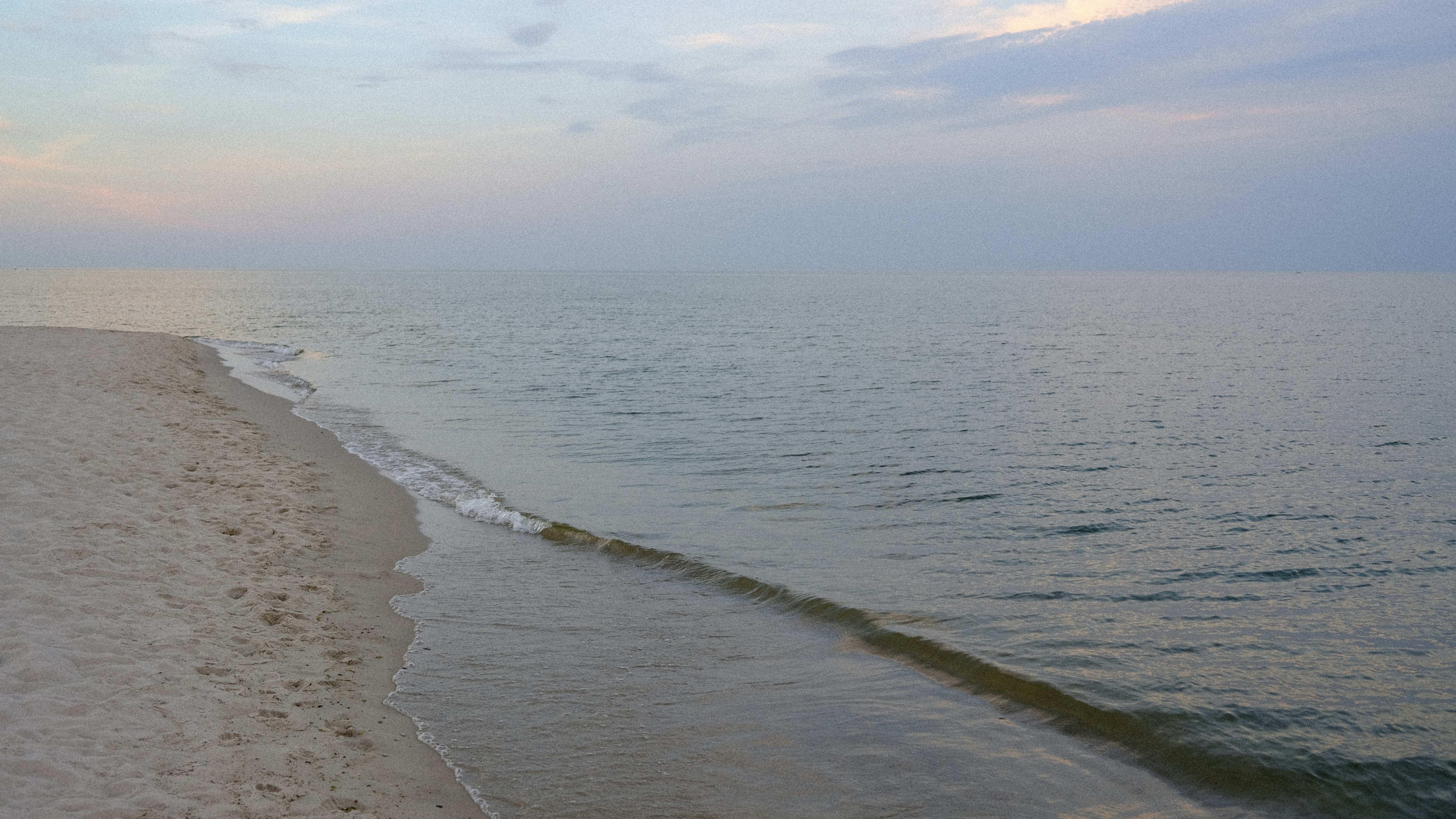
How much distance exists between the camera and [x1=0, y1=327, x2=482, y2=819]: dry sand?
5.58 metres

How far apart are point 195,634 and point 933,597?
8049 millimetres

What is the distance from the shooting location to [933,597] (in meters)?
10.7

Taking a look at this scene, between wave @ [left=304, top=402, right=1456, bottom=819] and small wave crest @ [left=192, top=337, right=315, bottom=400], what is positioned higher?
small wave crest @ [left=192, top=337, right=315, bottom=400]

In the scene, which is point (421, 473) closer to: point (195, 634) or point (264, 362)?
point (195, 634)

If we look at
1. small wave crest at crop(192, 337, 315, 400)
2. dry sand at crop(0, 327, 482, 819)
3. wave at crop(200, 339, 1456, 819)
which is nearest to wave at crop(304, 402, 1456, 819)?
wave at crop(200, 339, 1456, 819)

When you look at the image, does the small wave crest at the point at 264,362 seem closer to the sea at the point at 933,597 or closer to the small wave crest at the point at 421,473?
the sea at the point at 933,597

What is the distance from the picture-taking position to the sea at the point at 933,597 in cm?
673

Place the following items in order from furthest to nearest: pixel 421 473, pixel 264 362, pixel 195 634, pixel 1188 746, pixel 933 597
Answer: pixel 264 362, pixel 421 473, pixel 933 597, pixel 195 634, pixel 1188 746

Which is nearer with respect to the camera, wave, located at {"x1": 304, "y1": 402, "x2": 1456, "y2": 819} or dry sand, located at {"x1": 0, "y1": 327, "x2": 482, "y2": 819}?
dry sand, located at {"x1": 0, "y1": 327, "x2": 482, "y2": 819}

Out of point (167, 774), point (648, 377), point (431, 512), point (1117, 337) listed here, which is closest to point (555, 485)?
point (431, 512)

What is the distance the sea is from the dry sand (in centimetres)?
59

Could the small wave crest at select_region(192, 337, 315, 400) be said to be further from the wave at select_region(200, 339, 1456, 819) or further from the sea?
the wave at select_region(200, 339, 1456, 819)

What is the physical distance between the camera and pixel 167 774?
5.54 metres

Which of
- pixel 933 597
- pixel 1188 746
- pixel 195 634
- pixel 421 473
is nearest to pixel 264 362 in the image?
pixel 421 473
